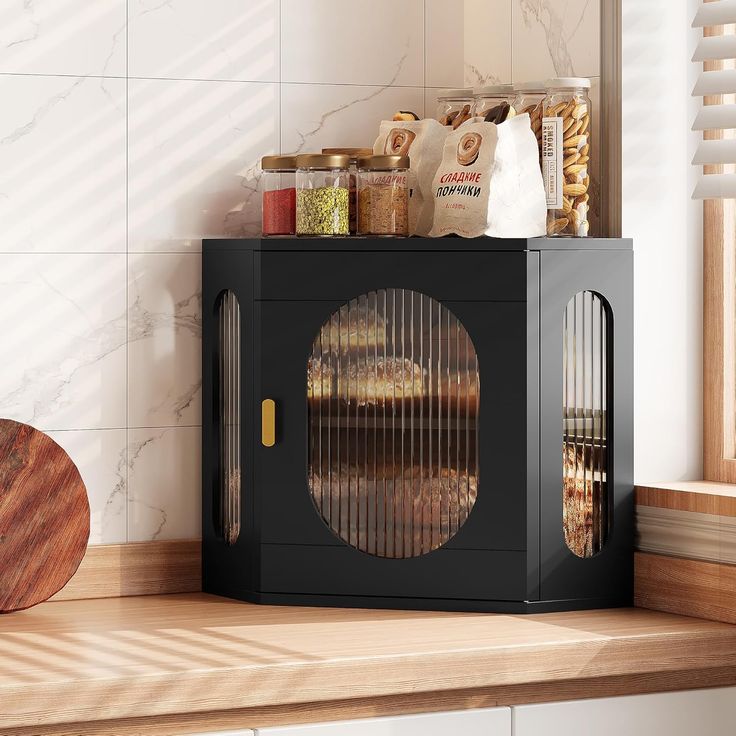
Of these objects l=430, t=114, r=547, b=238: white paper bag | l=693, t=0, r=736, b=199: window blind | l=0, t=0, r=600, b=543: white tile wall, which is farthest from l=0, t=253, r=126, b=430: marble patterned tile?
l=693, t=0, r=736, b=199: window blind

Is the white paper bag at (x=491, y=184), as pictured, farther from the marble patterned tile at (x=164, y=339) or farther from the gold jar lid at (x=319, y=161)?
the marble patterned tile at (x=164, y=339)

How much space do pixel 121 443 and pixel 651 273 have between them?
34.1 inches

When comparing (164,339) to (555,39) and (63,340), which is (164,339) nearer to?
Result: (63,340)

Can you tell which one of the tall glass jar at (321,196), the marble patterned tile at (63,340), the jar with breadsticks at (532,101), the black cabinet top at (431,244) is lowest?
the marble patterned tile at (63,340)

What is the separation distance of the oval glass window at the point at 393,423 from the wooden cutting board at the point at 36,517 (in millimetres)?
364

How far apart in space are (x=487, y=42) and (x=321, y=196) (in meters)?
0.48

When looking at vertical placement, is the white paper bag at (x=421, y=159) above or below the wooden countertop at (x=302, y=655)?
above

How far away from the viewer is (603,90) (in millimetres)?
1930

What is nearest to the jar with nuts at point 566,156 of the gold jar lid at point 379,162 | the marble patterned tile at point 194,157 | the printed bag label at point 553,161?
the printed bag label at point 553,161

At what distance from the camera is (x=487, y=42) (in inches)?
84.7

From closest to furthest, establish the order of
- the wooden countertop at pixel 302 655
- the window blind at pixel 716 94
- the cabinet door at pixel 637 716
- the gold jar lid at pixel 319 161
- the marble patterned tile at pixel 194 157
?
the wooden countertop at pixel 302 655 < the cabinet door at pixel 637 716 < the window blind at pixel 716 94 < the gold jar lid at pixel 319 161 < the marble patterned tile at pixel 194 157

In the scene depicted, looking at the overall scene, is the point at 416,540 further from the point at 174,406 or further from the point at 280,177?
the point at 280,177

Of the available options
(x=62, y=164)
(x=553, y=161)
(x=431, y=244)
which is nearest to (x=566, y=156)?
(x=553, y=161)

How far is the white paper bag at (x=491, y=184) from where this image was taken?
5.98 feet
